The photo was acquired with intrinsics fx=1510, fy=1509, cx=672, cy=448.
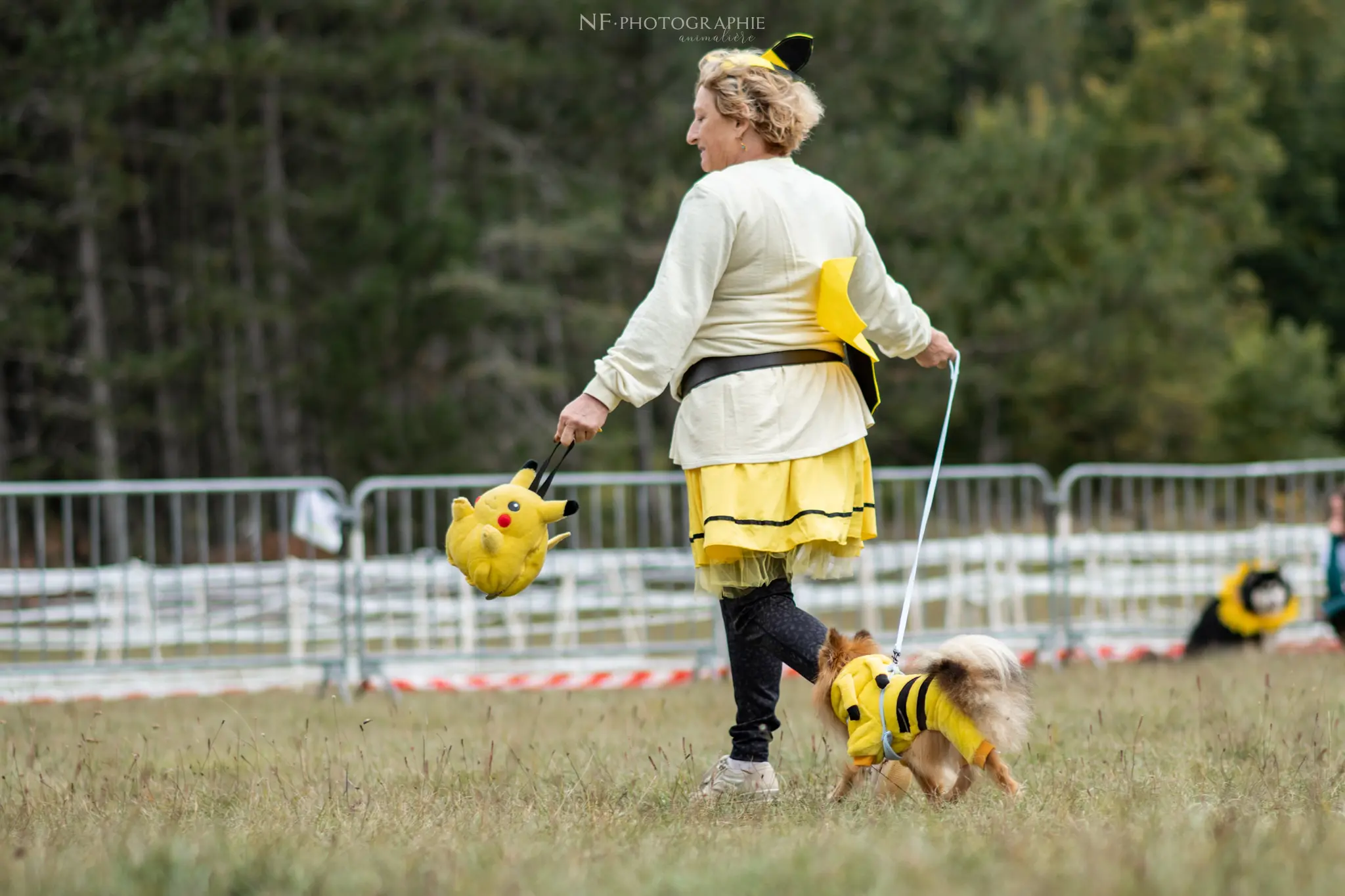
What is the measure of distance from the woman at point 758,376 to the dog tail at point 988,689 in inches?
18.3

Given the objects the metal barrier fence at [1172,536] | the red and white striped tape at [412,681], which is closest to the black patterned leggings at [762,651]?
the red and white striped tape at [412,681]

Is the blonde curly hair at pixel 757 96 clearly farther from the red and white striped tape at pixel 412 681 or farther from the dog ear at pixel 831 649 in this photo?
the red and white striped tape at pixel 412 681

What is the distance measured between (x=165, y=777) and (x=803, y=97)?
2.67m

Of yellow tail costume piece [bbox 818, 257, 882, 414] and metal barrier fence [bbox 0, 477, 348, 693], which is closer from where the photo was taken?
yellow tail costume piece [bbox 818, 257, 882, 414]

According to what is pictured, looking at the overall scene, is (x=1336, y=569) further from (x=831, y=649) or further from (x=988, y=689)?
(x=988, y=689)

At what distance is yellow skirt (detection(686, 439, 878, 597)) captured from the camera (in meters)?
3.87

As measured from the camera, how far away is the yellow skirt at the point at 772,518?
3.87 metres

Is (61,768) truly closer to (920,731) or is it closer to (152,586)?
(920,731)

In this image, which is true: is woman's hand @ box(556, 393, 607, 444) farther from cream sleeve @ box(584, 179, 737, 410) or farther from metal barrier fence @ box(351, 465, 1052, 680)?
metal barrier fence @ box(351, 465, 1052, 680)

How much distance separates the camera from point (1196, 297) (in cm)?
3081

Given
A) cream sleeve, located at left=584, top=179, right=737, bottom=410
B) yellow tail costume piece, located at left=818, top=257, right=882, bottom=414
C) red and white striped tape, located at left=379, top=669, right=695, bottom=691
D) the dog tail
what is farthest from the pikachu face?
red and white striped tape, located at left=379, top=669, right=695, bottom=691

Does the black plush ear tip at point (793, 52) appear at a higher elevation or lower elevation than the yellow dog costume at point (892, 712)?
higher

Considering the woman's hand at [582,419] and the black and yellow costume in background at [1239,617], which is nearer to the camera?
the woman's hand at [582,419]

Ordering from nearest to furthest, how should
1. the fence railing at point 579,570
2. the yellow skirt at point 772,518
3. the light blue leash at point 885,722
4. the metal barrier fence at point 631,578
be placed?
the light blue leash at point 885,722
the yellow skirt at point 772,518
the fence railing at point 579,570
the metal barrier fence at point 631,578
